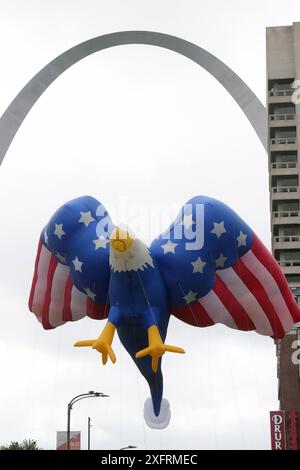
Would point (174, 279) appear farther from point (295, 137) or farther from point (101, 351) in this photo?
point (295, 137)

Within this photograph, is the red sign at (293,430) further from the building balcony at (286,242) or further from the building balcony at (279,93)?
the building balcony at (279,93)

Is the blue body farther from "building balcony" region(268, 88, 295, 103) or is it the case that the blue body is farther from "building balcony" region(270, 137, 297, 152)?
"building balcony" region(268, 88, 295, 103)

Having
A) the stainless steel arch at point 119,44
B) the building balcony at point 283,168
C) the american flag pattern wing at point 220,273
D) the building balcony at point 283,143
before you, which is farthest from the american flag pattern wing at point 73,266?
the building balcony at point 283,143

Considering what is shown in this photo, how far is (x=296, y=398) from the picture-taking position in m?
51.8

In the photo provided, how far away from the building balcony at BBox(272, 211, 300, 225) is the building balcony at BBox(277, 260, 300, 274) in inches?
100

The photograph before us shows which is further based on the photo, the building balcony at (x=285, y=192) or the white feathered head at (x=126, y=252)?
the building balcony at (x=285, y=192)

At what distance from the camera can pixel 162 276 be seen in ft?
55.0

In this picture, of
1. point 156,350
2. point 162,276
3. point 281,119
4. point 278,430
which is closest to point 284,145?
point 281,119

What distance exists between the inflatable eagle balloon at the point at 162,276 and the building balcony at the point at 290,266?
128 feet

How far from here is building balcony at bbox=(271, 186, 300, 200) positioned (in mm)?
57906

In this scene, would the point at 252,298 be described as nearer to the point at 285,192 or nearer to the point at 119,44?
the point at 119,44

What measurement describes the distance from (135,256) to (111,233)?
1121mm

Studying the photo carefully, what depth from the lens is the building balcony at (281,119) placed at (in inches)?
2325

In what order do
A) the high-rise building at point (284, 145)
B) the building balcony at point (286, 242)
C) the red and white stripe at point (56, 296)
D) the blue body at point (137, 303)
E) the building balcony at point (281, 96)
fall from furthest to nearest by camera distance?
the building balcony at point (281, 96), the high-rise building at point (284, 145), the building balcony at point (286, 242), the red and white stripe at point (56, 296), the blue body at point (137, 303)
